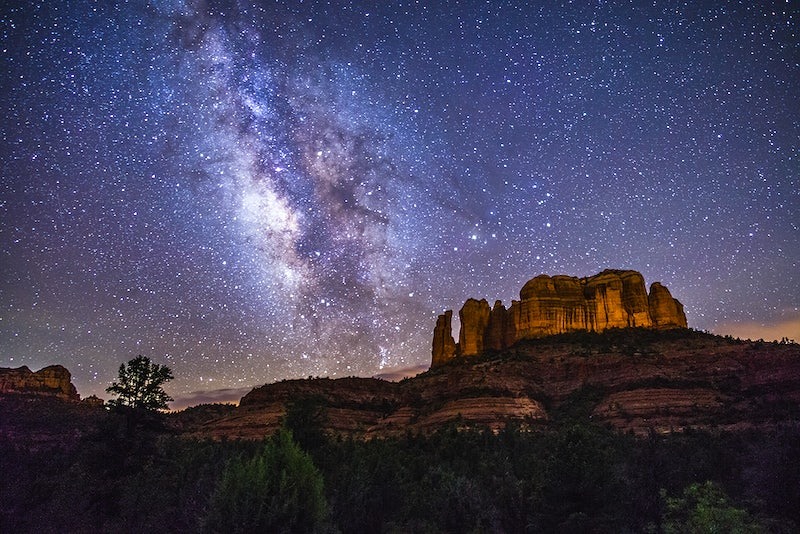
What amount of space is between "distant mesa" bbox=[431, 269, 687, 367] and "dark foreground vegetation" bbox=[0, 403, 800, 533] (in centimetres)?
6384

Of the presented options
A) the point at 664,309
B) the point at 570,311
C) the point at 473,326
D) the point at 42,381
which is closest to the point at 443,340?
the point at 473,326

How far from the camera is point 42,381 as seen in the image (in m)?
122

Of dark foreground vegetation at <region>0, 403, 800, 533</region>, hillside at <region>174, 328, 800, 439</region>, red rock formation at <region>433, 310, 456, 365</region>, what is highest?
red rock formation at <region>433, 310, 456, 365</region>

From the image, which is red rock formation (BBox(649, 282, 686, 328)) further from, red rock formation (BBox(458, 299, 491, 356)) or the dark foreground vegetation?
the dark foreground vegetation

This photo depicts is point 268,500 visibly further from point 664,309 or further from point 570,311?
point 664,309

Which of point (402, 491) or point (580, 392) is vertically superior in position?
point (580, 392)

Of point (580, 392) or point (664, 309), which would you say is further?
point (664, 309)

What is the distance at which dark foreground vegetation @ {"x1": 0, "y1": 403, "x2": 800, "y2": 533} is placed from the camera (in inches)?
738

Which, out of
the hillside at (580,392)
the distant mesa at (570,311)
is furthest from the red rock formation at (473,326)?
the hillside at (580,392)

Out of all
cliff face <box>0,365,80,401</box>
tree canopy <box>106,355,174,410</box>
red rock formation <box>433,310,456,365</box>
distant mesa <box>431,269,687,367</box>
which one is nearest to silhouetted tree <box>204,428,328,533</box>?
tree canopy <box>106,355,174,410</box>

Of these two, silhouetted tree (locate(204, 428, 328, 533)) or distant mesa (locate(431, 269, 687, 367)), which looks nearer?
silhouetted tree (locate(204, 428, 328, 533))

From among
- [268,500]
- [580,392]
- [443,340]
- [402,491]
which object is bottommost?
[402,491]

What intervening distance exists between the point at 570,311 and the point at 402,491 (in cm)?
7901

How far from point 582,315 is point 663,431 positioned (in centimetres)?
5154
